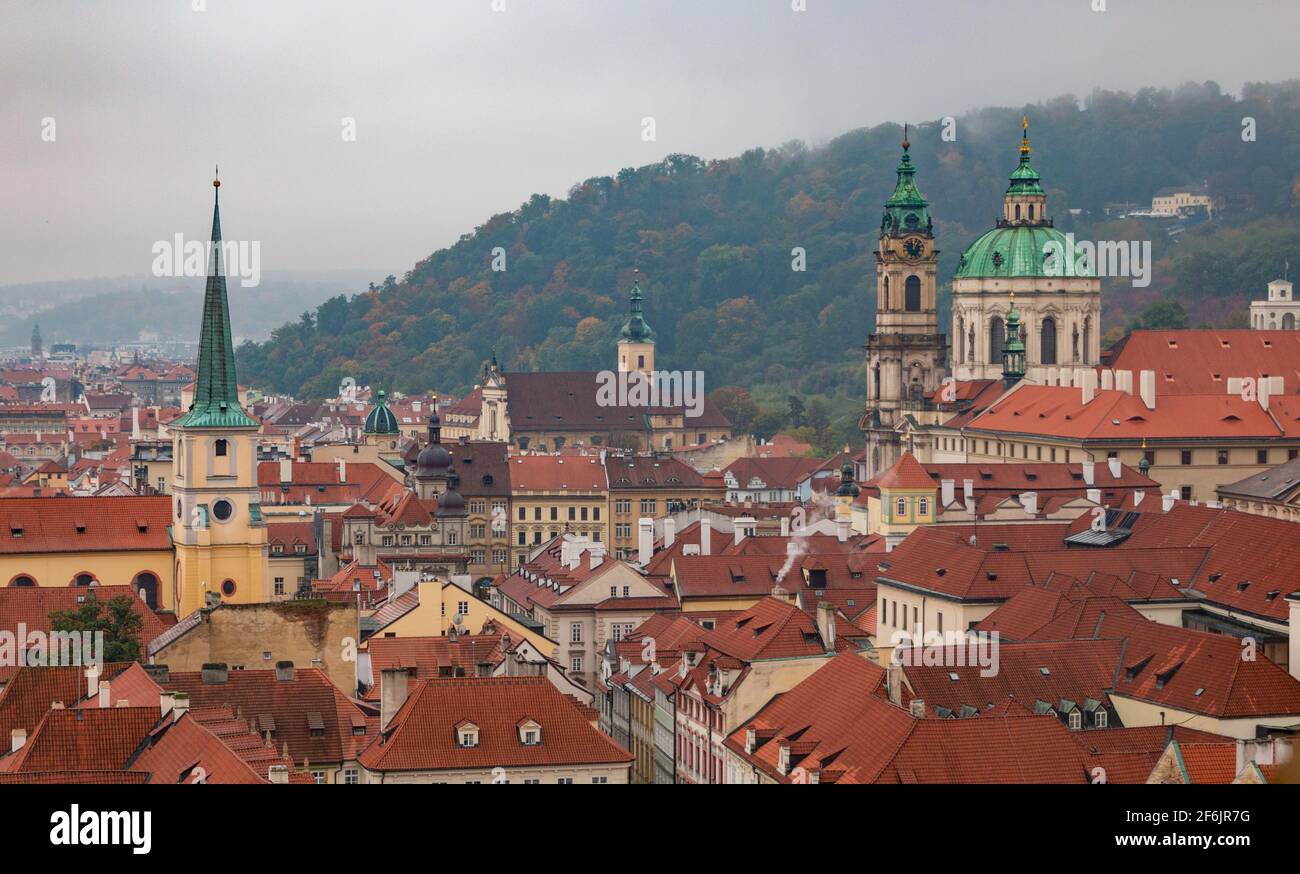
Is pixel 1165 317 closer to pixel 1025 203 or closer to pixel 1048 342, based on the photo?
pixel 1025 203

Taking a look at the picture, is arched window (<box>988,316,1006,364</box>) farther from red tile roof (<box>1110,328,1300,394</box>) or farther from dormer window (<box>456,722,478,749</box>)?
dormer window (<box>456,722,478,749</box>)

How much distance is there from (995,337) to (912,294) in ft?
27.4

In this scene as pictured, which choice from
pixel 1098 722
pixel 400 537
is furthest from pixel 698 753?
pixel 400 537

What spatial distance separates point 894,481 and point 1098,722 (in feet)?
116

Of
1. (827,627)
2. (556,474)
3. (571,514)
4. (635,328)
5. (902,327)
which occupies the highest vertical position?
(635,328)

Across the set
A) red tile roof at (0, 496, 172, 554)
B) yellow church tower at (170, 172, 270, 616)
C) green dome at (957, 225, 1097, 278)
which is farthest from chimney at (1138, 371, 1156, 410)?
red tile roof at (0, 496, 172, 554)

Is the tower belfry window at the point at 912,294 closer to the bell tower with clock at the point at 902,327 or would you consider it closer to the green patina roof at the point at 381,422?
the bell tower with clock at the point at 902,327

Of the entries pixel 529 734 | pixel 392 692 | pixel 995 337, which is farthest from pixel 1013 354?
pixel 529 734

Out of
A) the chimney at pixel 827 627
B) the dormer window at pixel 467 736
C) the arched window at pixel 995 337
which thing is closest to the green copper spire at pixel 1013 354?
the arched window at pixel 995 337

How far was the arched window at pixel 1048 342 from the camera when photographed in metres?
118

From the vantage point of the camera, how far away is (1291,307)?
157 meters

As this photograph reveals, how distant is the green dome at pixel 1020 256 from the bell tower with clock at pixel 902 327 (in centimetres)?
263

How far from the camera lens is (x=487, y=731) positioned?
35.1m

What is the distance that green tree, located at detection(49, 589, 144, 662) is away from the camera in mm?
50250
